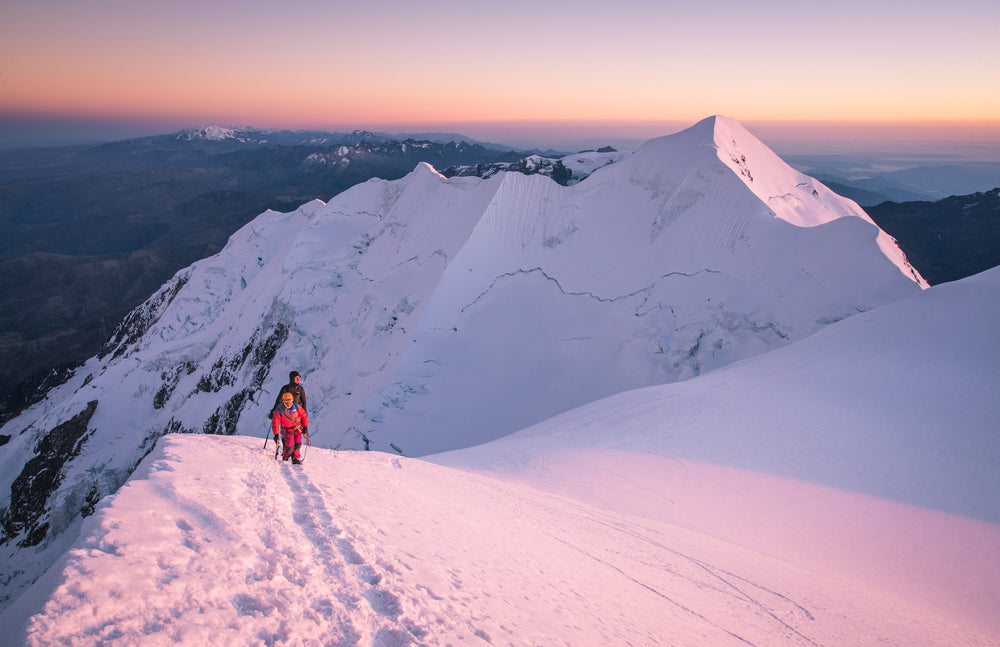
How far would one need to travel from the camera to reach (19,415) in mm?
58750

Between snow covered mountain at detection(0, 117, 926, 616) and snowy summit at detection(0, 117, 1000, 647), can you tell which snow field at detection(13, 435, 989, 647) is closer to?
snowy summit at detection(0, 117, 1000, 647)

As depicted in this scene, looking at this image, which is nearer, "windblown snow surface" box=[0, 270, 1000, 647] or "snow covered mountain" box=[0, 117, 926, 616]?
"windblown snow surface" box=[0, 270, 1000, 647]

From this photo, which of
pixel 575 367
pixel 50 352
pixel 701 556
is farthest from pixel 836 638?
pixel 50 352

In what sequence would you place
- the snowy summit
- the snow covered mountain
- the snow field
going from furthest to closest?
the snow covered mountain, the snowy summit, the snow field

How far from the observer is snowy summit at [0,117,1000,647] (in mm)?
4578

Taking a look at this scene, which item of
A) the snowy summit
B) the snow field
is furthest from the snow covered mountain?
the snow field

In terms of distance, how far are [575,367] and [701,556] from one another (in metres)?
15.6

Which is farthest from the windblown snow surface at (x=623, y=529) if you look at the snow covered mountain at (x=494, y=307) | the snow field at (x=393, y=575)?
the snow covered mountain at (x=494, y=307)

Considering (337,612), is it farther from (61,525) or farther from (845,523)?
(61,525)

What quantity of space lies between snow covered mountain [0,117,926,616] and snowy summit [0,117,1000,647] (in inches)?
6.8

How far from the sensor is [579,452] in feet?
42.0

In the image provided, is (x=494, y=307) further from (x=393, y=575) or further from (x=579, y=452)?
(x=393, y=575)

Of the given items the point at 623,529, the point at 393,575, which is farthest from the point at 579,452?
the point at 393,575

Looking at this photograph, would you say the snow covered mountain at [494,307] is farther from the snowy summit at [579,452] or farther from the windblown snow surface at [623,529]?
the windblown snow surface at [623,529]
